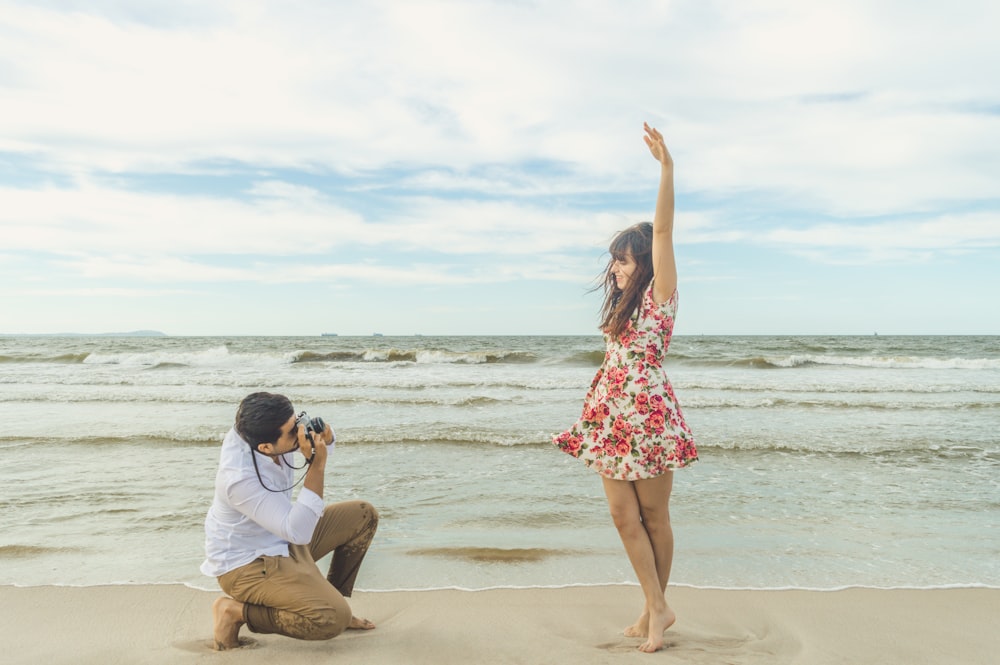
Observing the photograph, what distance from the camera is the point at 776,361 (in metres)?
25.6

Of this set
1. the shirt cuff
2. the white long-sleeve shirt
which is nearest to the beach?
the white long-sleeve shirt

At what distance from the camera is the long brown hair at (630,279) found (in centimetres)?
312

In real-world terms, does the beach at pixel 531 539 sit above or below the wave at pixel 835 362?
below

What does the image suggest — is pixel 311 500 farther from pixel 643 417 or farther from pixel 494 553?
pixel 494 553

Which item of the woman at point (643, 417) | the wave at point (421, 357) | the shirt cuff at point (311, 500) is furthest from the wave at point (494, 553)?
the wave at point (421, 357)

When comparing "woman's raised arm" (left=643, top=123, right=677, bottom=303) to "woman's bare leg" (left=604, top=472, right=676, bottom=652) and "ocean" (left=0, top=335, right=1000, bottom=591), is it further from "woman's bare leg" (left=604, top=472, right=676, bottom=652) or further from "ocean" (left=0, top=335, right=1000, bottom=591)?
"ocean" (left=0, top=335, right=1000, bottom=591)

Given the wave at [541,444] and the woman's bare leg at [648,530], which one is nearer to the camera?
the woman's bare leg at [648,530]

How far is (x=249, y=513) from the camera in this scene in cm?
293

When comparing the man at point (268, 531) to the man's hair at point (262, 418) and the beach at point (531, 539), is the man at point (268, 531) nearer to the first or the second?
the man's hair at point (262, 418)

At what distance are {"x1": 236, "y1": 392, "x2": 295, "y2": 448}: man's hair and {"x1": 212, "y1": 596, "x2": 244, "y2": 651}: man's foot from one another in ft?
2.41

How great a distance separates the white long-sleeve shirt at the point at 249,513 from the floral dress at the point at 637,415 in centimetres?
119

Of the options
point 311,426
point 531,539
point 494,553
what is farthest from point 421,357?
point 311,426

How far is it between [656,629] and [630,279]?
153cm

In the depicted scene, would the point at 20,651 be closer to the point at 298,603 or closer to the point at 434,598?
the point at 298,603
